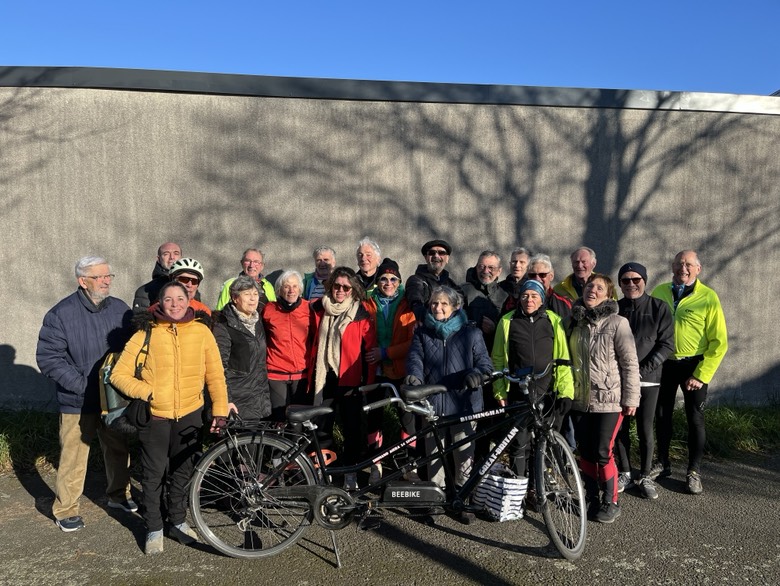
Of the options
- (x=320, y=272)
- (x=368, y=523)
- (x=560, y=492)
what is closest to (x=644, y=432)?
(x=560, y=492)

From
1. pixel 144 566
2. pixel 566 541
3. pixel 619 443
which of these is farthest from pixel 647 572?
pixel 144 566

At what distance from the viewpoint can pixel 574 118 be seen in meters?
6.59

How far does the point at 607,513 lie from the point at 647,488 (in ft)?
2.00

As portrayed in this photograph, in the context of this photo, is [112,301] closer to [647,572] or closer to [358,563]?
[358,563]

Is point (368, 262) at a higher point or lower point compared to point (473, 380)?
higher

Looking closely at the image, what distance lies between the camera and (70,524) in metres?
4.03

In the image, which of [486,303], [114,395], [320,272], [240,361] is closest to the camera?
[114,395]

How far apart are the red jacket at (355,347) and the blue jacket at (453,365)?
55cm

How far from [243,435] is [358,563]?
1.04 m

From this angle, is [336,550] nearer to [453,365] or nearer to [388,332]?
[453,365]

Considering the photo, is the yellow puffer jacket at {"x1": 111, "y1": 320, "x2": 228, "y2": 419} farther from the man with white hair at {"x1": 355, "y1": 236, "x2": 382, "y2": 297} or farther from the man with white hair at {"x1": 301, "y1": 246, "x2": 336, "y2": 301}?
the man with white hair at {"x1": 355, "y1": 236, "x2": 382, "y2": 297}

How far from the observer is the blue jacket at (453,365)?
4.09 metres

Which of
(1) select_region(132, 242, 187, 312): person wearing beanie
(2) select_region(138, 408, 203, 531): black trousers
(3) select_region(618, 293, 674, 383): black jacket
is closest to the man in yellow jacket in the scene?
(3) select_region(618, 293, 674, 383): black jacket

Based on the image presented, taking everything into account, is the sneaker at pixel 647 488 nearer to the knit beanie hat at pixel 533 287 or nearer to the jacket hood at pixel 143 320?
the knit beanie hat at pixel 533 287
